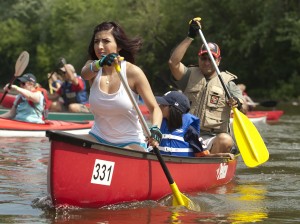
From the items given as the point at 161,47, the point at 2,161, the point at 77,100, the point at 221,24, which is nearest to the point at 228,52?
the point at 221,24

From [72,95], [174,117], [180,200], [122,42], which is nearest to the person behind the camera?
[122,42]

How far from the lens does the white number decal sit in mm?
5992

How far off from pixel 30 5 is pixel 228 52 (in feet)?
76.2

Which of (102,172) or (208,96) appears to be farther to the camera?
(208,96)

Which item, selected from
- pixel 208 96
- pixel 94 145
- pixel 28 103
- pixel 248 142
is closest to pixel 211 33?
pixel 28 103

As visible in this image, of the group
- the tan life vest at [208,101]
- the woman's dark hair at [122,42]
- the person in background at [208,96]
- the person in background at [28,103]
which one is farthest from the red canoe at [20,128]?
the woman's dark hair at [122,42]

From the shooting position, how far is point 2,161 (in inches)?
383

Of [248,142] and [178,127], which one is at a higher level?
[178,127]

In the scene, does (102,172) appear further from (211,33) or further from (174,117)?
(211,33)

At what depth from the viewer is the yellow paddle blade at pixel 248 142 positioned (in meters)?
8.62

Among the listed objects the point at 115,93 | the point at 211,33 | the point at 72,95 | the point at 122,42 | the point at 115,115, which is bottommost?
the point at 72,95

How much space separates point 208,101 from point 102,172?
2.68 m

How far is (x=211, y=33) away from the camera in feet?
125

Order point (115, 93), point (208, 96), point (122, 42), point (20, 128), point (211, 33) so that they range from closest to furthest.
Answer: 1. point (115, 93)
2. point (122, 42)
3. point (208, 96)
4. point (20, 128)
5. point (211, 33)
